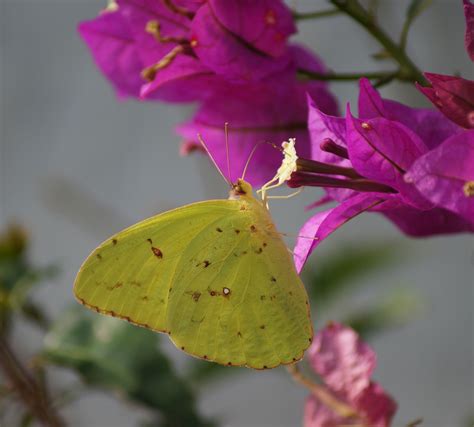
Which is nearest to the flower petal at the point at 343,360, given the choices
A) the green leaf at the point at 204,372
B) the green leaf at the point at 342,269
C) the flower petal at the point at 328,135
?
the flower petal at the point at 328,135

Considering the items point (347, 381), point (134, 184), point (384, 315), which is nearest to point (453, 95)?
point (347, 381)

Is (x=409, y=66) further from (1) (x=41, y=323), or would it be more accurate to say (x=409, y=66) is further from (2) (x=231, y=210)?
(1) (x=41, y=323)

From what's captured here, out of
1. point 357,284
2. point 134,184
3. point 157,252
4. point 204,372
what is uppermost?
point 157,252

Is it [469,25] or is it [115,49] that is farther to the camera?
[115,49]

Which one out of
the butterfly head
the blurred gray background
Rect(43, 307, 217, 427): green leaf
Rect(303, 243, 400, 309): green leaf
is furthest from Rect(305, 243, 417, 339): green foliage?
the blurred gray background

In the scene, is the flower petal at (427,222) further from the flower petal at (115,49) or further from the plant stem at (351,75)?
the flower petal at (115,49)

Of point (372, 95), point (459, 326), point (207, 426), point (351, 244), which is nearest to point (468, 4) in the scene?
point (372, 95)

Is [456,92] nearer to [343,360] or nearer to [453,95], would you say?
[453,95]

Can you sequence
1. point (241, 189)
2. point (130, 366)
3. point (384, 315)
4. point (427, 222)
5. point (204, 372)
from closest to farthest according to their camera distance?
1. point (427, 222)
2. point (241, 189)
3. point (130, 366)
4. point (204, 372)
5. point (384, 315)
